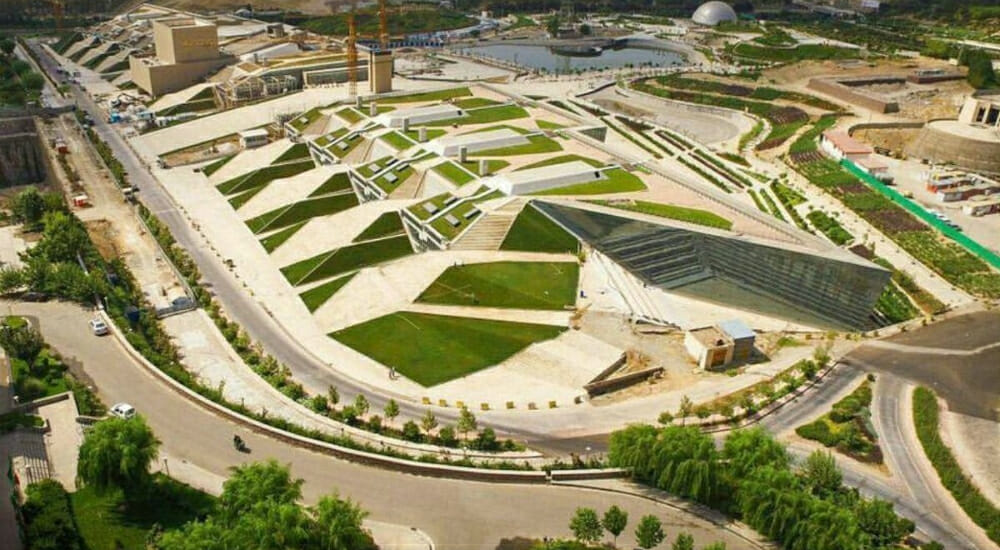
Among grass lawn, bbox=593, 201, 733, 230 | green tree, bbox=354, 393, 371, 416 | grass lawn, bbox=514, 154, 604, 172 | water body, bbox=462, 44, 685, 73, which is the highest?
water body, bbox=462, 44, 685, 73

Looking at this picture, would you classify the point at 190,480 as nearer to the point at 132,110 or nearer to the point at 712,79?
the point at 132,110

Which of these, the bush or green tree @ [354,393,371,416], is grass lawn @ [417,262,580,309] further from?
the bush

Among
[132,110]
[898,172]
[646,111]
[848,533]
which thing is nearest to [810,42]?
[646,111]

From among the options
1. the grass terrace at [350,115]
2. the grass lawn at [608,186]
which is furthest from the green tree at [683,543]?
the grass terrace at [350,115]

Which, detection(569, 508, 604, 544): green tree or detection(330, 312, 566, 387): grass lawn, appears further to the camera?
detection(330, 312, 566, 387): grass lawn

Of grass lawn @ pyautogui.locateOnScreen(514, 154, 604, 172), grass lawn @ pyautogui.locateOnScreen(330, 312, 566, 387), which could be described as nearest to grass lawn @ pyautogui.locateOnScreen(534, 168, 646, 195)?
grass lawn @ pyautogui.locateOnScreen(514, 154, 604, 172)

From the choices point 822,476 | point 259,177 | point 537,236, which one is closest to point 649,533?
point 822,476
